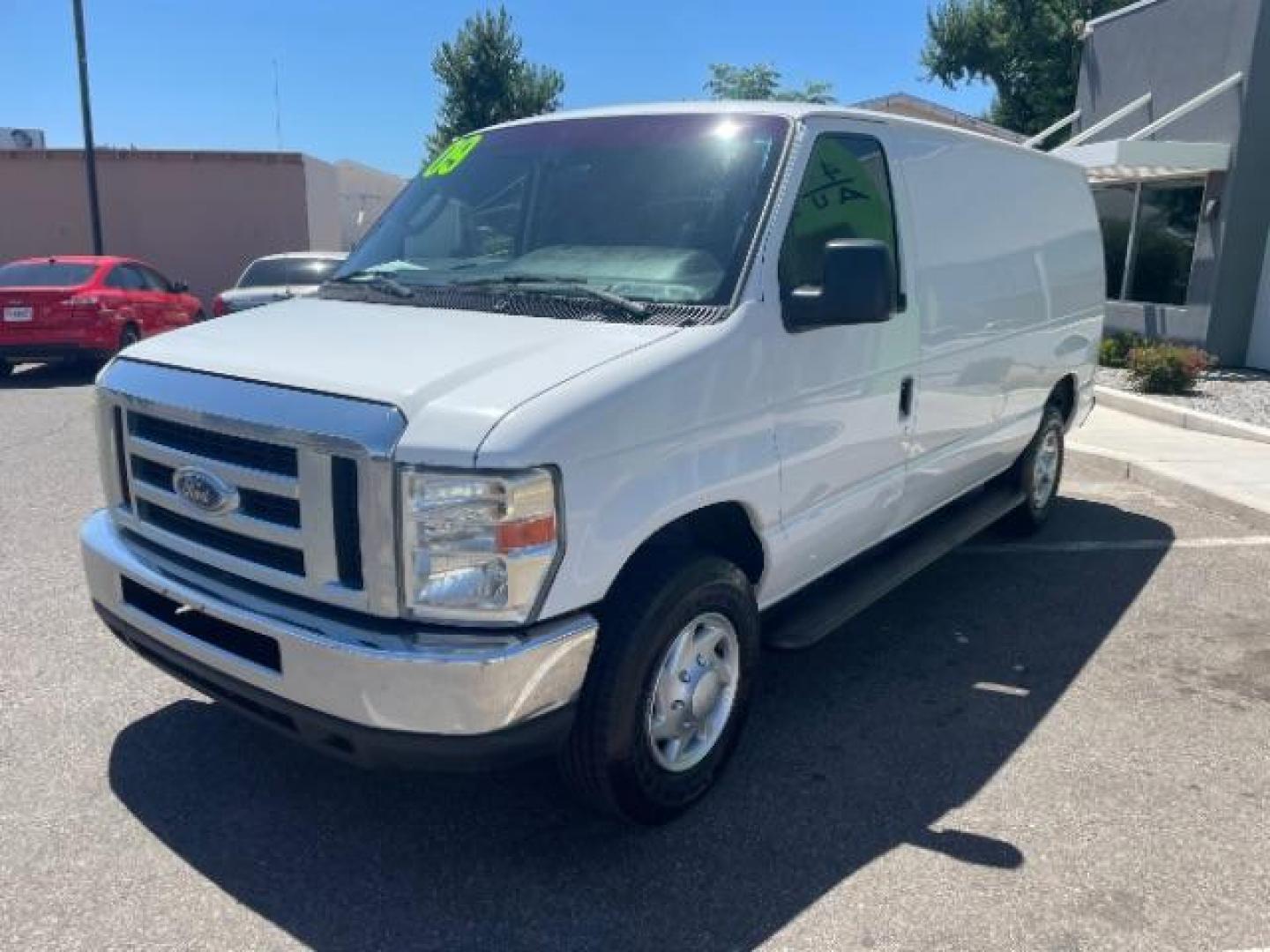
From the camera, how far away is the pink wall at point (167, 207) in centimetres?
2317

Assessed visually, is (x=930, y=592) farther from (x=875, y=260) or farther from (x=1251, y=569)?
(x=875, y=260)

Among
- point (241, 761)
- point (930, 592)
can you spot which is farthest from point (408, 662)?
point (930, 592)

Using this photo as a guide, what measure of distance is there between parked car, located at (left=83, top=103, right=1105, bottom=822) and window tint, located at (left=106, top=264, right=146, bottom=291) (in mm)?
10419

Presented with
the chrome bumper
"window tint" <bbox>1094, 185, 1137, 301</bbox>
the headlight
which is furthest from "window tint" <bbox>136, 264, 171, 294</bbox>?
"window tint" <bbox>1094, 185, 1137, 301</bbox>

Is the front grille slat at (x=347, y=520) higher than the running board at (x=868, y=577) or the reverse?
higher

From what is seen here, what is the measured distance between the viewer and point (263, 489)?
9.29 ft

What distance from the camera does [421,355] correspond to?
9.79ft

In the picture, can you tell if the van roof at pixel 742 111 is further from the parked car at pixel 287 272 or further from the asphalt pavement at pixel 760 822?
the parked car at pixel 287 272

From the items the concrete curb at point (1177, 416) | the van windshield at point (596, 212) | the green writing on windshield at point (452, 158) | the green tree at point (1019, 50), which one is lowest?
the concrete curb at point (1177, 416)

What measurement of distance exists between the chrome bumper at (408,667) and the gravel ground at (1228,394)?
947 centimetres

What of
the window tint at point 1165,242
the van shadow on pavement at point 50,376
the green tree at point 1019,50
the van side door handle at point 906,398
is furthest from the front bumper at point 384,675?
the green tree at point 1019,50

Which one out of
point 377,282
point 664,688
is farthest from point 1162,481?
point 377,282

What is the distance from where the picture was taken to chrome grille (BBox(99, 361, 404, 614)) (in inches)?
104

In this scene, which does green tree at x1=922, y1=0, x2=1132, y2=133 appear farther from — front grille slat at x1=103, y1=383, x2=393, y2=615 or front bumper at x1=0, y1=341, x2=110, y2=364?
front grille slat at x1=103, y1=383, x2=393, y2=615
